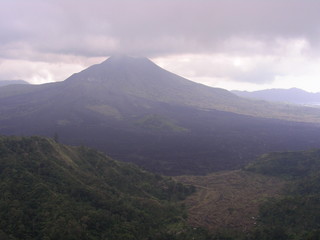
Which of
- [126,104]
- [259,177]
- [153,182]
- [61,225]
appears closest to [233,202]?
[153,182]

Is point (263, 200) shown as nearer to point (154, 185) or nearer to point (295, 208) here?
point (295, 208)

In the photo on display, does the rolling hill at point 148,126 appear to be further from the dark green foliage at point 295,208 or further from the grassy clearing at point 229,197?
the dark green foliage at point 295,208

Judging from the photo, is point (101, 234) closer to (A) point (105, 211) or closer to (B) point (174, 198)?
(A) point (105, 211)

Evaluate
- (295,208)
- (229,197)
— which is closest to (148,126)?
(229,197)

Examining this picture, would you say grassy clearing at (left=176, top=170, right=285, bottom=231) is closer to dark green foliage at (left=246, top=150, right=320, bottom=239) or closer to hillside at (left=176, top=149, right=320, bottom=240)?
hillside at (left=176, top=149, right=320, bottom=240)

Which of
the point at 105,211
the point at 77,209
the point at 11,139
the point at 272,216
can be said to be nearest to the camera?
the point at 77,209
